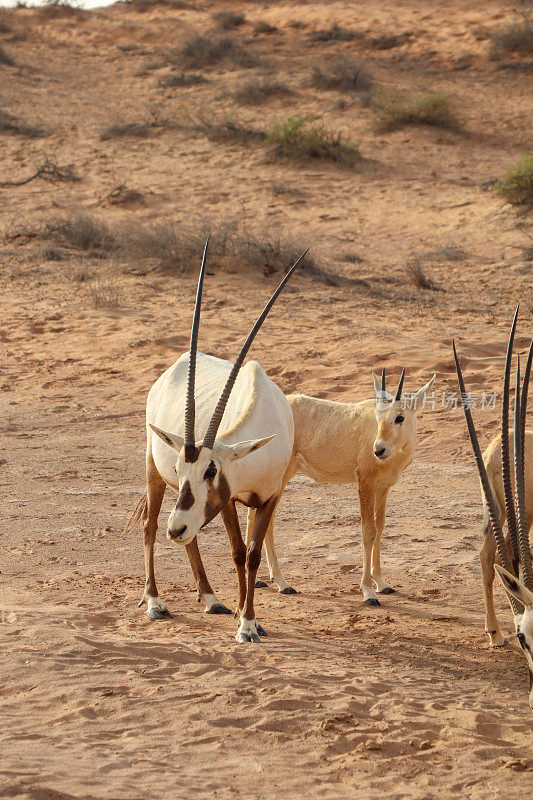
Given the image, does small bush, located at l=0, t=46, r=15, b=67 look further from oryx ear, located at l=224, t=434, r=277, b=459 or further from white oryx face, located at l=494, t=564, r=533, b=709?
white oryx face, located at l=494, t=564, r=533, b=709

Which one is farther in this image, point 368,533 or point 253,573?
point 368,533

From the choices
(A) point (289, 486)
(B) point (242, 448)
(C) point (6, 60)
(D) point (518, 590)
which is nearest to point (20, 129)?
(C) point (6, 60)

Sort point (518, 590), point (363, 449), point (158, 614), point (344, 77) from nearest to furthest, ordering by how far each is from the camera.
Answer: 1. point (518, 590)
2. point (158, 614)
3. point (363, 449)
4. point (344, 77)

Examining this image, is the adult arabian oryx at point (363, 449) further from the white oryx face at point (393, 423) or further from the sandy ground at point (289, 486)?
the sandy ground at point (289, 486)

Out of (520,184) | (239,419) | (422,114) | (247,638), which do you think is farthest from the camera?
(422,114)

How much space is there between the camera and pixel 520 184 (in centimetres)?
1652

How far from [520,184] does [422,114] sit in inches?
223

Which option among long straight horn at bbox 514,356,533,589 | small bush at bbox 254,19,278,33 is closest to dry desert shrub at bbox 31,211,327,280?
long straight horn at bbox 514,356,533,589

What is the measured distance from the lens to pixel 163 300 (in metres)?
13.6

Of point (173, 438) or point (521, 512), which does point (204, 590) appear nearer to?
point (173, 438)

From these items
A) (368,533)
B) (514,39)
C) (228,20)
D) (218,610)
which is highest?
(228,20)

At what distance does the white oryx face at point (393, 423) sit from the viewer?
6074mm

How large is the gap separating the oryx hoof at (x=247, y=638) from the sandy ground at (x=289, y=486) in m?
0.09

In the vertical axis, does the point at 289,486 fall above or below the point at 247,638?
below
